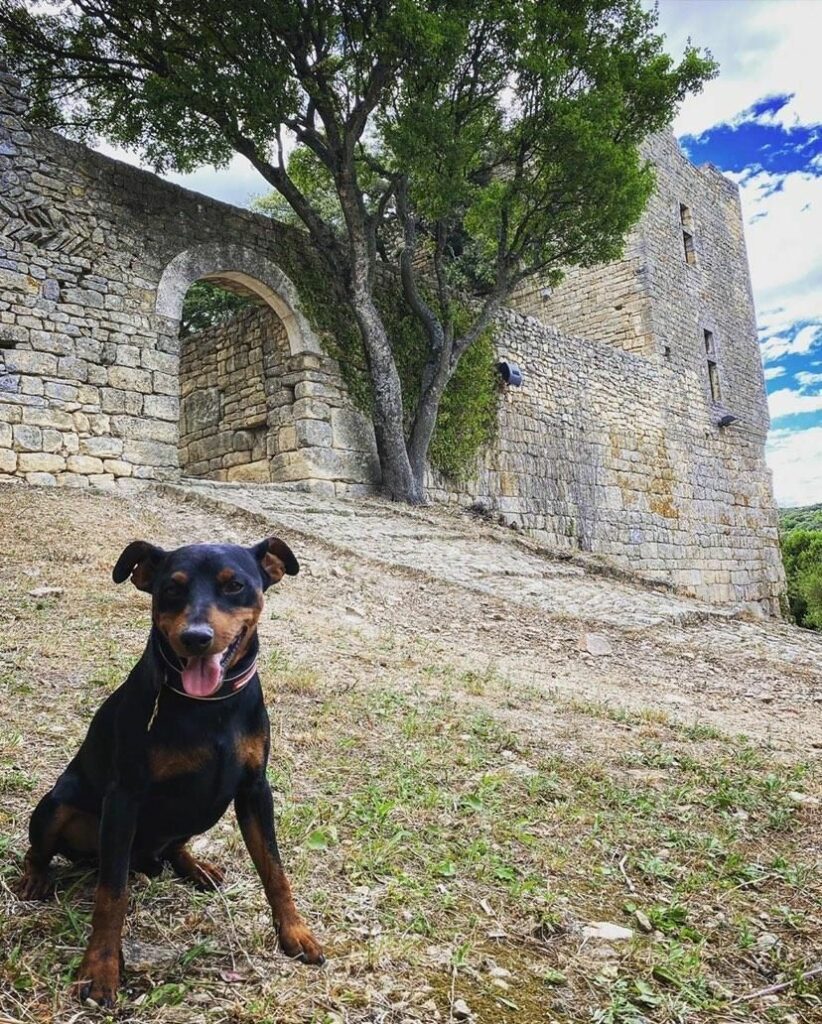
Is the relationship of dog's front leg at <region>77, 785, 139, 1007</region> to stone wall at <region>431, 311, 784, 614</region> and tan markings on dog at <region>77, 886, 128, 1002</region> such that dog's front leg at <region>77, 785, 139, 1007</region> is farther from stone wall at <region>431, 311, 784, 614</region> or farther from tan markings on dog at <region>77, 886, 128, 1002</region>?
stone wall at <region>431, 311, 784, 614</region>

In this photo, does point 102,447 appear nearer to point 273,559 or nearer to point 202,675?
point 273,559

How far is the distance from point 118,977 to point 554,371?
1323cm

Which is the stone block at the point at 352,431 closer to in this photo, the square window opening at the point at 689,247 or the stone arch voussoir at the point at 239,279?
the stone arch voussoir at the point at 239,279

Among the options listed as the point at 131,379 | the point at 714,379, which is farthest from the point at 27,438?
the point at 714,379

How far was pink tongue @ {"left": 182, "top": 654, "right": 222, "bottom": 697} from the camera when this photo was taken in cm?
143

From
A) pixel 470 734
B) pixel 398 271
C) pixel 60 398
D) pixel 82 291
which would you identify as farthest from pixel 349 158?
pixel 470 734

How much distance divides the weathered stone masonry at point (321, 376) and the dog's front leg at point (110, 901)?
22.4 ft

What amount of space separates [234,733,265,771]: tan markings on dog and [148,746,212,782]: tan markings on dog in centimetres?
8

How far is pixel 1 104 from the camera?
7719 mm

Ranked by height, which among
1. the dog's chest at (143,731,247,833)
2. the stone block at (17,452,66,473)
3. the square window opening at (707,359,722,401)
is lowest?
the dog's chest at (143,731,247,833)

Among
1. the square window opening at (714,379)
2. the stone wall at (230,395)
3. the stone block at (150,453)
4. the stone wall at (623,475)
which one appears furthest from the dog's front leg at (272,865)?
the square window opening at (714,379)

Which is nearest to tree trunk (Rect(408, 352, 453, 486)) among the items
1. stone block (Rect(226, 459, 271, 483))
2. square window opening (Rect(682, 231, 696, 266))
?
stone block (Rect(226, 459, 271, 483))

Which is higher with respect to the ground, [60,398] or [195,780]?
[60,398]

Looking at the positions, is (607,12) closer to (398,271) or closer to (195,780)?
(398,271)
